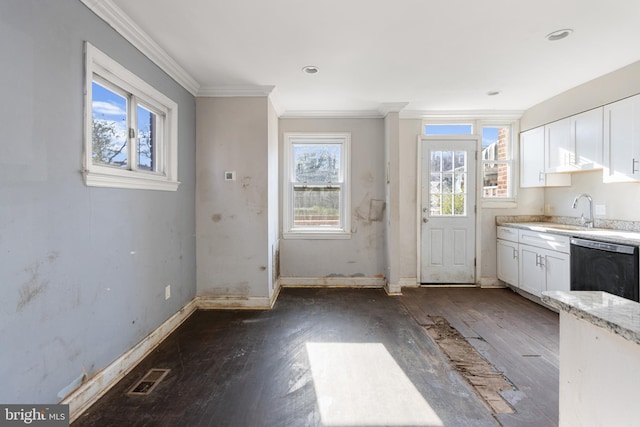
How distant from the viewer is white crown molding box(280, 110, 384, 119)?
4.21 metres

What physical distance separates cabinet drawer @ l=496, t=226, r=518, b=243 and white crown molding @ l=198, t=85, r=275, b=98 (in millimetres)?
3669

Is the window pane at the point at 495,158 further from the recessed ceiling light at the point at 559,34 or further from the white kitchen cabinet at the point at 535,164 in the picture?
the recessed ceiling light at the point at 559,34

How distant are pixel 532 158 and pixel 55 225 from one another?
5139mm

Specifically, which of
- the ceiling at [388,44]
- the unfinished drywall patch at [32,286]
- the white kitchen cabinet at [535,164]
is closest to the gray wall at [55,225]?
the unfinished drywall patch at [32,286]

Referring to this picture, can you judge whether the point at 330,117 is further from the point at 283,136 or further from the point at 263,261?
the point at 263,261

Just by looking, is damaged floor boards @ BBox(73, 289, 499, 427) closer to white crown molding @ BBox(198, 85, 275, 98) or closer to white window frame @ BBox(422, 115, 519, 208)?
white window frame @ BBox(422, 115, 519, 208)

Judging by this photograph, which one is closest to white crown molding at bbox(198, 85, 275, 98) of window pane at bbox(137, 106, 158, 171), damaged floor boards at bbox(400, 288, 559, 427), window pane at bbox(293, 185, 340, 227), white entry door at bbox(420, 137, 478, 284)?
window pane at bbox(137, 106, 158, 171)

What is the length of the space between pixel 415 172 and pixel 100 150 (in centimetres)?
375

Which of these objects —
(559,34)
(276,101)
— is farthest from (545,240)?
(276,101)

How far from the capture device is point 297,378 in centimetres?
212

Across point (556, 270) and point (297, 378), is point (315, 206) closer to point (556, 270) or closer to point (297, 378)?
point (297, 378)

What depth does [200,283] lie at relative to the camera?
3.47 metres

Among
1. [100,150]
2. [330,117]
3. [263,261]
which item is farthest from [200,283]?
[330,117]

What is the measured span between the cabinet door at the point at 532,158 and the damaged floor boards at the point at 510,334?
1.60 metres
